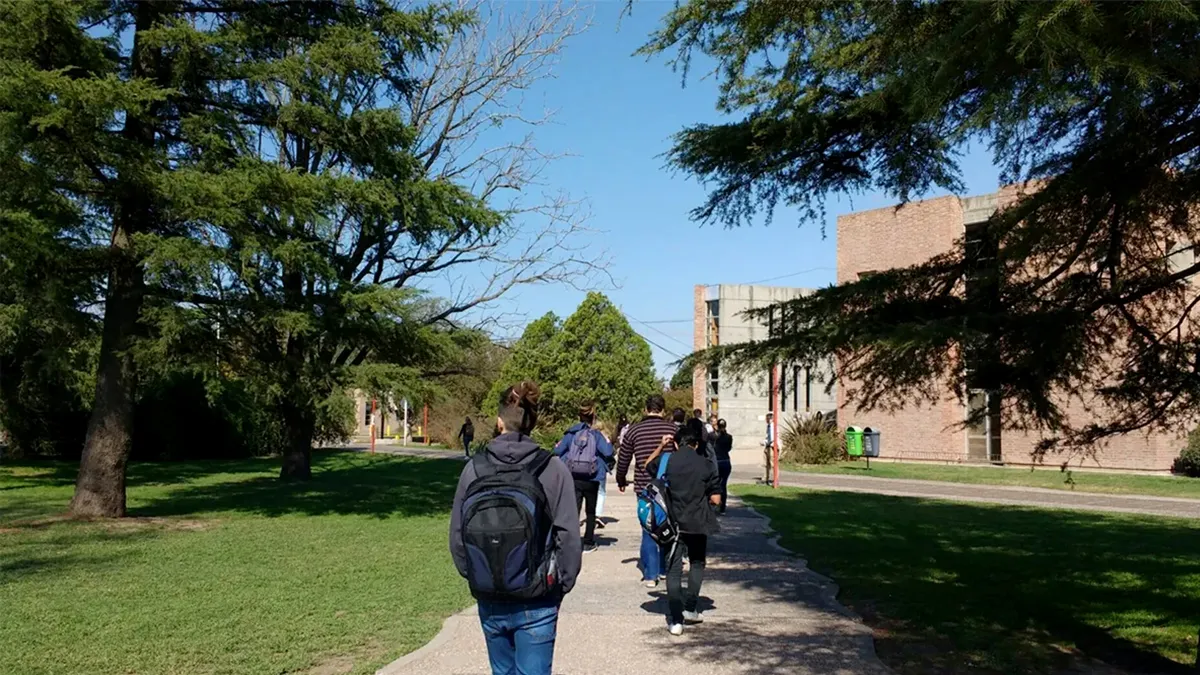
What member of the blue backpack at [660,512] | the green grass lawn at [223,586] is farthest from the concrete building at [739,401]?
the blue backpack at [660,512]

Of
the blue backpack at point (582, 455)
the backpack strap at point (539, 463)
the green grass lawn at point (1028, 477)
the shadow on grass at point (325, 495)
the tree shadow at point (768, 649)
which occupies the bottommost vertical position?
the tree shadow at point (768, 649)

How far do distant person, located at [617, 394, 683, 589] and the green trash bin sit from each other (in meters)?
23.5

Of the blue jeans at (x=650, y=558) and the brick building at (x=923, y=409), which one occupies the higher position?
the brick building at (x=923, y=409)

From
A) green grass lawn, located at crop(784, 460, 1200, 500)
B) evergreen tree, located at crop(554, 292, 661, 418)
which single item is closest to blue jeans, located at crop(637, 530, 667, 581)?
green grass lawn, located at crop(784, 460, 1200, 500)

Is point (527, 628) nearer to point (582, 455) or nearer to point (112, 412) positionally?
point (582, 455)

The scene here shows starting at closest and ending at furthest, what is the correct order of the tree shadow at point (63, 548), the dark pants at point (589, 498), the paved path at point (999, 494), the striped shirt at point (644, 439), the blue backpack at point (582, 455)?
the striped shirt at point (644, 439), the tree shadow at point (63, 548), the blue backpack at point (582, 455), the dark pants at point (589, 498), the paved path at point (999, 494)

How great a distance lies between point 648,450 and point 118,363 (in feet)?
29.5

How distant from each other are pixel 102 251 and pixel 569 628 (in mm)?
10031

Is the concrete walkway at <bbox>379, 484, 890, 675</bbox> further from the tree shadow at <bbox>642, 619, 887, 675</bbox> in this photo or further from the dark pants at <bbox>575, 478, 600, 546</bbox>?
the dark pants at <bbox>575, 478, 600, 546</bbox>

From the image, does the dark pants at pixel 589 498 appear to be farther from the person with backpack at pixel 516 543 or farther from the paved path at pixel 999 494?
the paved path at pixel 999 494

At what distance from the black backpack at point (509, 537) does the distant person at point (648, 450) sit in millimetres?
5053

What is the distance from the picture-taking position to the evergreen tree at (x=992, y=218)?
18.4 ft

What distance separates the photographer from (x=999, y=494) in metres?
22.0

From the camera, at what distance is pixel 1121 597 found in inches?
363
